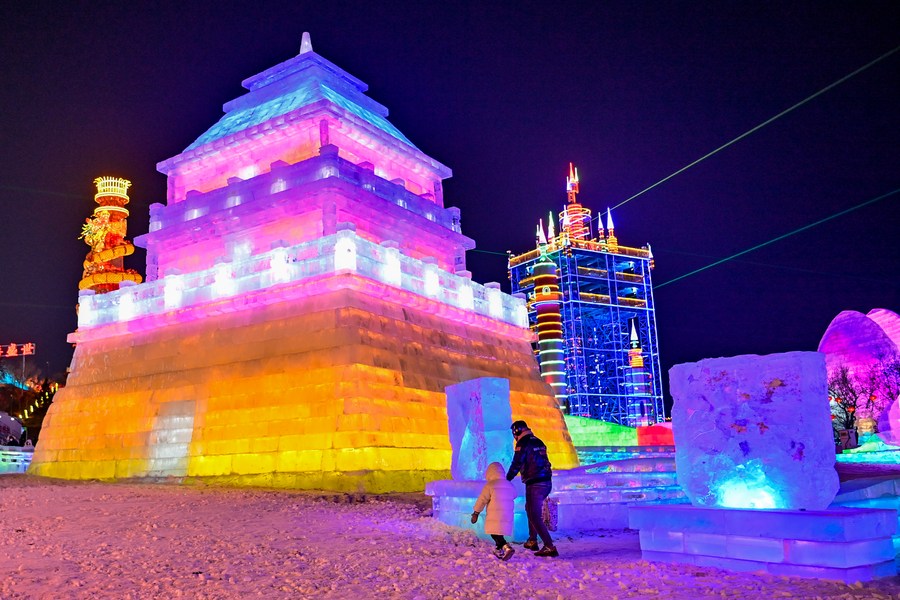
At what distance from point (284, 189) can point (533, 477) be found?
14.0m

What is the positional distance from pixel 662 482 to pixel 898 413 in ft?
83.5

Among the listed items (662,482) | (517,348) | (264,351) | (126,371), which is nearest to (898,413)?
(517,348)

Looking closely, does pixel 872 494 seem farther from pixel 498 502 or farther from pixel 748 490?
pixel 498 502

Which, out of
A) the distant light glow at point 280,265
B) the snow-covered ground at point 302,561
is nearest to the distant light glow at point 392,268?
the distant light glow at point 280,265

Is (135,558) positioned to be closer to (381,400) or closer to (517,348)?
(381,400)

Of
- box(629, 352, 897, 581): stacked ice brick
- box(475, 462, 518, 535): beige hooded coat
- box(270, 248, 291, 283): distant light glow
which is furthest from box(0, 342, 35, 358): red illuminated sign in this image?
box(629, 352, 897, 581): stacked ice brick

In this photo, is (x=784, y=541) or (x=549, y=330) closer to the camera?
(x=784, y=541)

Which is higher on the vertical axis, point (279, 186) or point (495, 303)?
point (279, 186)

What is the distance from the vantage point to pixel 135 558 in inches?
311

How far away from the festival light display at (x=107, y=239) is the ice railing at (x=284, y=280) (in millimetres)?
24248

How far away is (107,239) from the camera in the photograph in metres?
45.4

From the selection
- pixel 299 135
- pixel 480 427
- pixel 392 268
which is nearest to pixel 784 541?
pixel 480 427

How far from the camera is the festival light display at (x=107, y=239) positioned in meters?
44.4

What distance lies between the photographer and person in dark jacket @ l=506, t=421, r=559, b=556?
28.2 ft
